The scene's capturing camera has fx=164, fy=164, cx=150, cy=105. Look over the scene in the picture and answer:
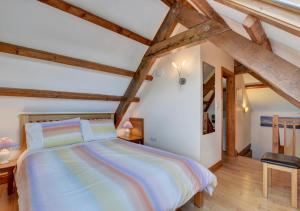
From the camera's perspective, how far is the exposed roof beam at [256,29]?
1.09 meters

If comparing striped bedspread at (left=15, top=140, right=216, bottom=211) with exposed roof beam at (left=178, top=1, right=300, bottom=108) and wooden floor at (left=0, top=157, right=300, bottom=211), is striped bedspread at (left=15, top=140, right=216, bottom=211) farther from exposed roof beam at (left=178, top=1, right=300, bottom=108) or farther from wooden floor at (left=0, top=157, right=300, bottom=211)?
exposed roof beam at (left=178, top=1, right=300, bottom=108)

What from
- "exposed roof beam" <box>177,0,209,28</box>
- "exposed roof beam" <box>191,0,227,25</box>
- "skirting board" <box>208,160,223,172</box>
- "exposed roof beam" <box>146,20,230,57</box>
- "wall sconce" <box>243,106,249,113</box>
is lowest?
"skirting board" <box>208,160,223,172</box>

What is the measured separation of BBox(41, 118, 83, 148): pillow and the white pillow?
2.0 inches

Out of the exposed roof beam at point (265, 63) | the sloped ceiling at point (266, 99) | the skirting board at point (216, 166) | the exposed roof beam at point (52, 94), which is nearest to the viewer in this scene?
the exposed roof beam at point (265, 63)

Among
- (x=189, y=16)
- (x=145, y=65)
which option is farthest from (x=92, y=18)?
(x=189, y=16)

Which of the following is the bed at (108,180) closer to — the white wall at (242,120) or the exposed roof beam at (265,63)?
the exposed roof beam at (265,63)

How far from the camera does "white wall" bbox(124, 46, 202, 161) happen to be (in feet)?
8.70

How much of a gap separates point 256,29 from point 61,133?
2.77 metres

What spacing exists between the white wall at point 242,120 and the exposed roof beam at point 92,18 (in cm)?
262

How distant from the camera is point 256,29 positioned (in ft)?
3.92

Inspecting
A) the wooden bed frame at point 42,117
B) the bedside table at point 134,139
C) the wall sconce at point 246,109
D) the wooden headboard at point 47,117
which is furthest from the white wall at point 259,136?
the wooden bed frame at point 42,117

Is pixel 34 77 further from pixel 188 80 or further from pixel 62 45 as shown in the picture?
pixel 188 80

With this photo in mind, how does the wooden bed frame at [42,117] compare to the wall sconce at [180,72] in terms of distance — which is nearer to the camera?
the wooden bed frame at [42,117]

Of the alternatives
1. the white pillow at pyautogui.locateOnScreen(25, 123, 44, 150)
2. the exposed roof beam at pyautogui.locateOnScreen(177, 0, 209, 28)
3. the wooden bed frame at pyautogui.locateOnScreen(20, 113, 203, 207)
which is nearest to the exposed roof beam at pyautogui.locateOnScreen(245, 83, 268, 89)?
the exposed roof beam at pyautogui.locateOnScreen(177, 0, 209, 28)
